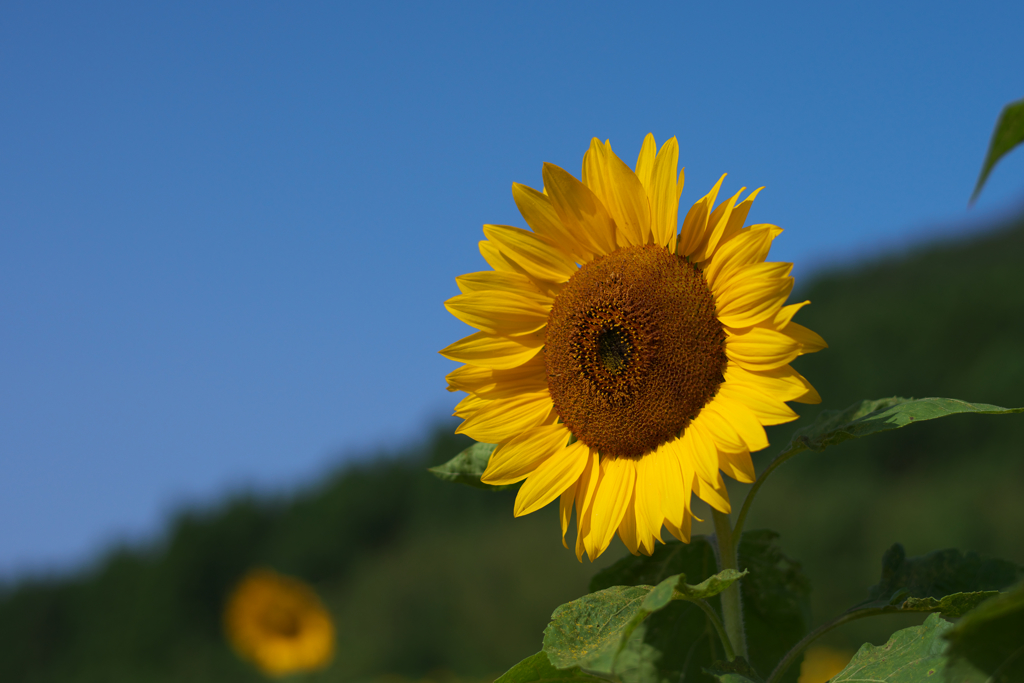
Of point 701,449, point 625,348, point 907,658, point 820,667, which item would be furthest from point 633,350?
point 820,667

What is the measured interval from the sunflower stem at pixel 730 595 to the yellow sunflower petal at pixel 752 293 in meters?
0.42

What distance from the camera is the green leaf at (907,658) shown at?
144 centimetres

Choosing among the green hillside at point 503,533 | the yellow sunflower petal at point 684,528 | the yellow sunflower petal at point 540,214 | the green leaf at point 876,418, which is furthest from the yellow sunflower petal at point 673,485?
the green hillside at point 503,533

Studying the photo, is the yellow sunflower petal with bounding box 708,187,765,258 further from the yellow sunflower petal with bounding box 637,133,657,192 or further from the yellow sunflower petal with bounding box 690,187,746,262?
the yellow sunflower petal with bounding box 637,133,657,192

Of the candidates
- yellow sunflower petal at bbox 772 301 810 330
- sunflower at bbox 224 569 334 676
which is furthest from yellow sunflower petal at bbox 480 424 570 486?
sunflower at bbox 224 569 334 676

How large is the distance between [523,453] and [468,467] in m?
0.20

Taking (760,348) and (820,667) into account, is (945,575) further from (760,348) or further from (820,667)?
(820,667)

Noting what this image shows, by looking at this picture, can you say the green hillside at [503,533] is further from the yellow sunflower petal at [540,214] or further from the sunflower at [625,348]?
the yellow sunflower petal at [540,214]

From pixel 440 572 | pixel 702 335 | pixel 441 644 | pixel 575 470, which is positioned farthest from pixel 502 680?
pixel 440 572

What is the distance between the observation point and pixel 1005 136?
103 centimetres

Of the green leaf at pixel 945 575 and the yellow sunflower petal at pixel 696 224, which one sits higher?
the yellow sunflower petal at pixel 696 224

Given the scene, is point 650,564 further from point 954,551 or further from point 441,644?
point 441,644

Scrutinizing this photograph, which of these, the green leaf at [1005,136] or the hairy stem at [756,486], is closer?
the green leaf at [1005,136]

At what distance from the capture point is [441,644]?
32.5m
